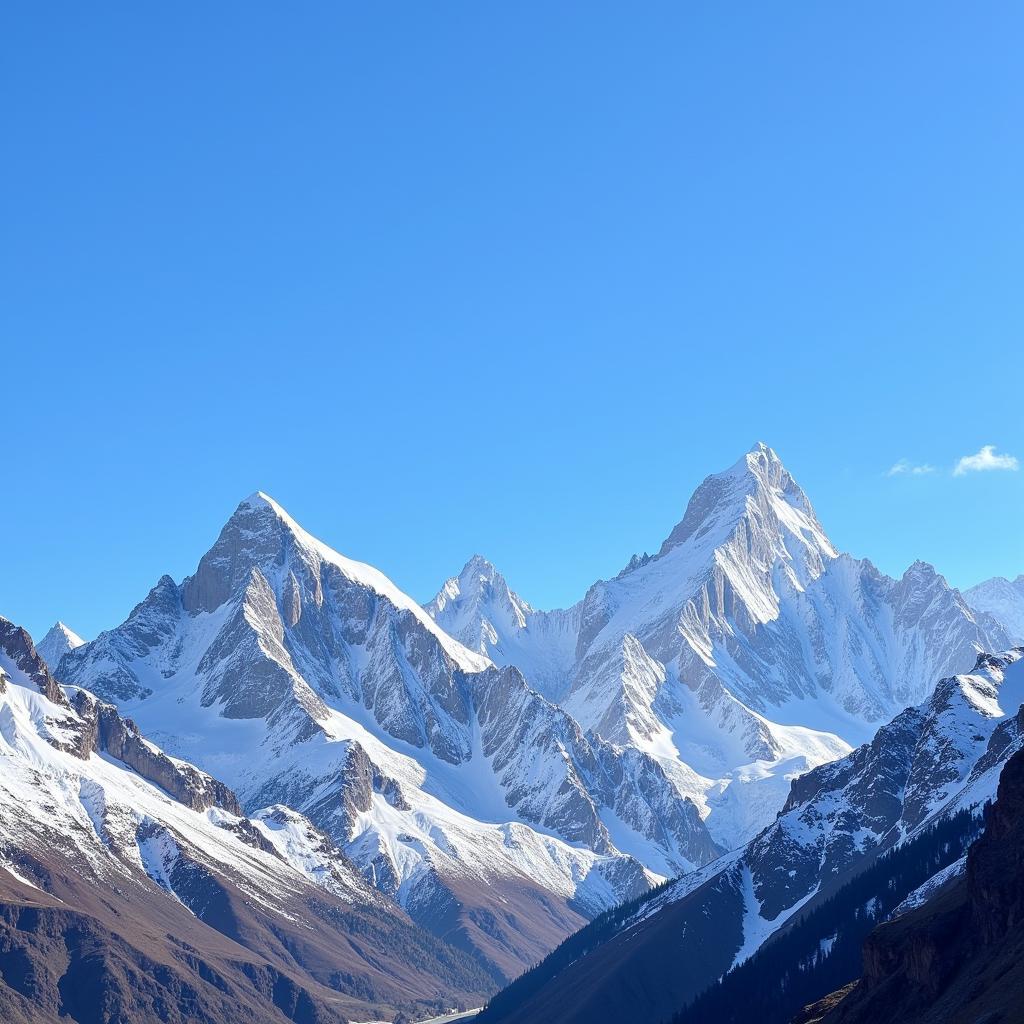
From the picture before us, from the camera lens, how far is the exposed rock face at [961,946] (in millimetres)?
140950

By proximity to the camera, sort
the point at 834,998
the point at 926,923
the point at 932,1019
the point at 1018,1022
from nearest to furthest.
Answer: the point at 1018,1022, the point at 932,1019, the point at 926,923, the point at 834,998

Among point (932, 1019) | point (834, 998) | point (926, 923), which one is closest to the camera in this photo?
point (932, 1019)

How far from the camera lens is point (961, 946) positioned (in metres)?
154

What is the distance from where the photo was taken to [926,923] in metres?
162

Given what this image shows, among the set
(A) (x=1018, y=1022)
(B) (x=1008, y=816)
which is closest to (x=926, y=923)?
(B) (x=1008, y=816)

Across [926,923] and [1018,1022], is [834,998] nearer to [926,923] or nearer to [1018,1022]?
[926,923]

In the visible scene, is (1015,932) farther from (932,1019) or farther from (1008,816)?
(1008,816)

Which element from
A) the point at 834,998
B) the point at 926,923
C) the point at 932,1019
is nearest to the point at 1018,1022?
the point at 932,1019

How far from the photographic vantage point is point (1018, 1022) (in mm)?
118688

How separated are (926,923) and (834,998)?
26633 millimetres

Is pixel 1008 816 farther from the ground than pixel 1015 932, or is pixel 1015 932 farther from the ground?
pixel 1008 816

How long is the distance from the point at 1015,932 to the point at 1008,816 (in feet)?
80.6

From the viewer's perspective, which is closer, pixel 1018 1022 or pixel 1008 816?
pixel 1018 1022

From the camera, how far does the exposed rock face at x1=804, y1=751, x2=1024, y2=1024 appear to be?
141 meters
